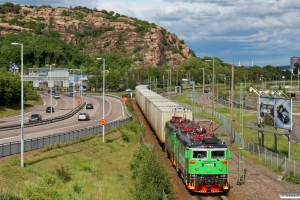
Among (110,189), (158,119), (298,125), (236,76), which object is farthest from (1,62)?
(110,189)

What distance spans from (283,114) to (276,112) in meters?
1.13

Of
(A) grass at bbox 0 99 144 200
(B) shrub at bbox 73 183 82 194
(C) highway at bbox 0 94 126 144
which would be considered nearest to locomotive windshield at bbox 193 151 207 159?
(A) grass at bbox 0 99 144 200

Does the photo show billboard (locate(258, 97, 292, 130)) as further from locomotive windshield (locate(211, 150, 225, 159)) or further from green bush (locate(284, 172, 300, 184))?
locomotive windshield (locate(211, 150, 225, 159))

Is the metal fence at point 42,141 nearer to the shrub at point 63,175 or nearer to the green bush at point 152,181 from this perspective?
the shrub at point 63,175

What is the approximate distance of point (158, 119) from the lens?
148ft

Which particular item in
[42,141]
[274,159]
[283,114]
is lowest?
[274,159]

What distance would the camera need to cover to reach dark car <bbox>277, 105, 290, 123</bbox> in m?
38.0

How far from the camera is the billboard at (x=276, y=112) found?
125 ft

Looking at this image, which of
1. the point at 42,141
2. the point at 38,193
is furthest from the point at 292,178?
the point at 42,141

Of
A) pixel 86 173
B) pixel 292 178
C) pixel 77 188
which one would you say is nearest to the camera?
pixel 77 188

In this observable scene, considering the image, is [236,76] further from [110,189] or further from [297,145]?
[110,189]

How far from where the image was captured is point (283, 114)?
38.6m

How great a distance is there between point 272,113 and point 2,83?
190ft

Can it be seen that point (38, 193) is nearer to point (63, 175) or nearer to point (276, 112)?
point (63, 175)
